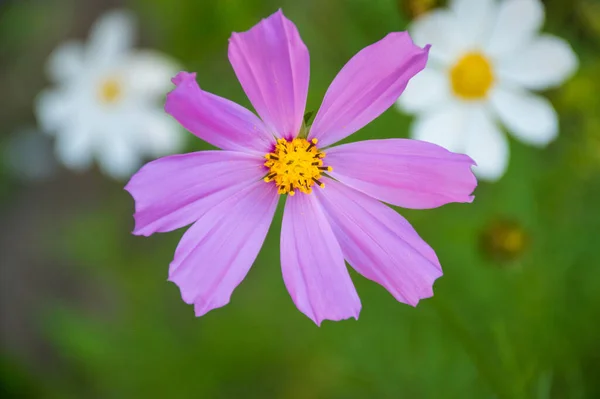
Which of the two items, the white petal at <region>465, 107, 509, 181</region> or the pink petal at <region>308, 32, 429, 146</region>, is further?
the white petal at <region>465, 107, 509, 181</region>

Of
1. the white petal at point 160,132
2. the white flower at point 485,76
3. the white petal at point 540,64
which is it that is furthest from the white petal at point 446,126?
the white petal at point 160,132

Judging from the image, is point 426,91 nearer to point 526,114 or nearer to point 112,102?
point 526,114

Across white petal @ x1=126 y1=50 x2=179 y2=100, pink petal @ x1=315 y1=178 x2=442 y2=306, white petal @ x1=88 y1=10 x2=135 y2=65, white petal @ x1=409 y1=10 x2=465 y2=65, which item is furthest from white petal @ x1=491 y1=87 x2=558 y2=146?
white petal @ x1=88 y1=10 x2=135 y2=65

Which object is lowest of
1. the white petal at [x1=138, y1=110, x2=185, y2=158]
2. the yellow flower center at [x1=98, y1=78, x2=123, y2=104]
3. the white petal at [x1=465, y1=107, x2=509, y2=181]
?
the white petal at [x1=465, y1=107, x2=509, y2=181]

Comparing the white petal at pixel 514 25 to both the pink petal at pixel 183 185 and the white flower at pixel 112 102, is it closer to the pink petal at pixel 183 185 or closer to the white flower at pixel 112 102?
the pink petal at pixel 183 185

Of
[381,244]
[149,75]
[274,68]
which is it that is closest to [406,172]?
[381,244]

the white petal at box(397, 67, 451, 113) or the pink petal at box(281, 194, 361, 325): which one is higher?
the white petal at box(397, 67, 451, 113)

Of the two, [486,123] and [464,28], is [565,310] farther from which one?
[464,28]

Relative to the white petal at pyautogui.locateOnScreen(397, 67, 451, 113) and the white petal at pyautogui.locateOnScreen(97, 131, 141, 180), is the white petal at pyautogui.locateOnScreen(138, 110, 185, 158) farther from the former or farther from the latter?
the white petal at pyautogui.locateOnScreen(397, 67, 451, 113)
